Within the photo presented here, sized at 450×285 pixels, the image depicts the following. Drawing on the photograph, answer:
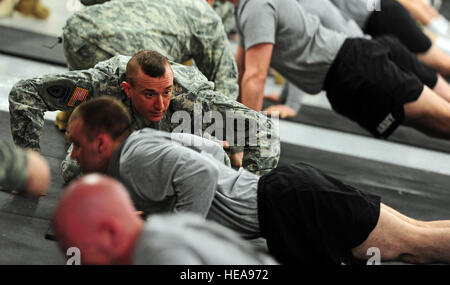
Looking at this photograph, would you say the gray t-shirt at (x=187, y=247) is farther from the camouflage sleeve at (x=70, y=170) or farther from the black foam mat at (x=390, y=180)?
the black foam mat at (x=390, y=180)

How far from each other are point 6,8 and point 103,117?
4.25 meters

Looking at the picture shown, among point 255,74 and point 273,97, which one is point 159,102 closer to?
point 255,74

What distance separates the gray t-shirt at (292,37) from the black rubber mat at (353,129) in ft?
3.42

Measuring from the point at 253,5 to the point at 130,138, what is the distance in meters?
1.77

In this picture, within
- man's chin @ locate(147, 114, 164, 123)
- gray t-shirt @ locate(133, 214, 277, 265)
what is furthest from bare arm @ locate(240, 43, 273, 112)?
gray t-shirt @ locate(133, 214, 277, 265)

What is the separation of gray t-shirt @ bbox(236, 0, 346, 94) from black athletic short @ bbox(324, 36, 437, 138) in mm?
70

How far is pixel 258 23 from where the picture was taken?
4012 millimetres

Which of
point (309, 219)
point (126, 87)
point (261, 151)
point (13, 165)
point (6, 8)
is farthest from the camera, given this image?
point (6, 8)

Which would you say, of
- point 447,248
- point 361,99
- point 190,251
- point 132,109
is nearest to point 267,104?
point 361,99

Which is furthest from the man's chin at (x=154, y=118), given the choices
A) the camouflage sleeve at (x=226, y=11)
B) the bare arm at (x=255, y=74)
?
the camouflage sleeve at (x=226, y=11)

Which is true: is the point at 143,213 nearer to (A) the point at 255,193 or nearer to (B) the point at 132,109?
(A) the point at 255,193

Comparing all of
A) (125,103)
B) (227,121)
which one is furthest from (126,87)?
(227,121)

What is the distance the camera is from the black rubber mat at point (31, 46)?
212 inches

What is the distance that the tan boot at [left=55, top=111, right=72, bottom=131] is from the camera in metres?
4.07
